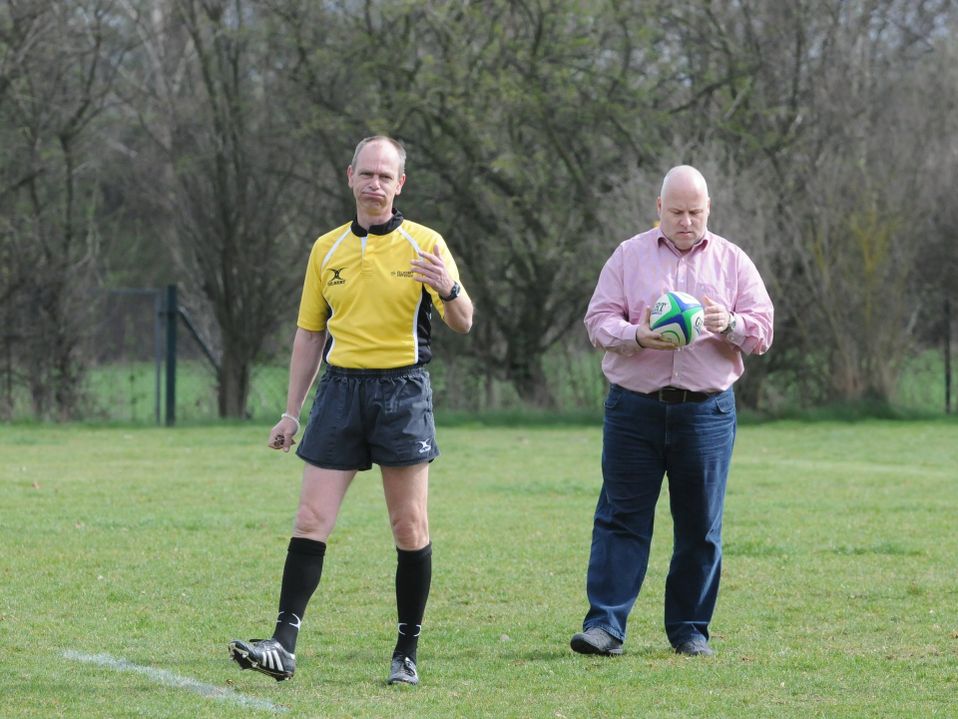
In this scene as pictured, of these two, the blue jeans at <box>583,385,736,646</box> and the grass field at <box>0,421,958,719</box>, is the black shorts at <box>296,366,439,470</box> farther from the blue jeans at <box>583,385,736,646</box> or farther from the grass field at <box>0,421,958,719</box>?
the blue jeans at <box>583,385,736,646</box>

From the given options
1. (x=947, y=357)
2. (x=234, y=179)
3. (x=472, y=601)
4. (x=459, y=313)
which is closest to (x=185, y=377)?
(x=234, y=179)

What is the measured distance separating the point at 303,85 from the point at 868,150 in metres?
8.38

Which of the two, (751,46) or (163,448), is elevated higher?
(751,46)

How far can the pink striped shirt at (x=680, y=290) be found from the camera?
20.3 feet

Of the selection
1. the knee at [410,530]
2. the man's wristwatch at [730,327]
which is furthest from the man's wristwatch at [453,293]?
the man's wristwatch at [730,327]

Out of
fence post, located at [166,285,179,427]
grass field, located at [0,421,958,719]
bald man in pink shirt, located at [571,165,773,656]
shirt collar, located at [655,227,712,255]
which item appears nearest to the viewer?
grass field, located at [0,421,958,719]

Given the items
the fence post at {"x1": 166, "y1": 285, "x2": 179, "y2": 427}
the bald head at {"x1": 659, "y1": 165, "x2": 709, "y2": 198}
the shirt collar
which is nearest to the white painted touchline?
the shirt collar

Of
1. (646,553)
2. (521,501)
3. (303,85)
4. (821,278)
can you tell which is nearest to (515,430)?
(821,278)

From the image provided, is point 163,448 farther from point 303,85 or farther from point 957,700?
point 957,700

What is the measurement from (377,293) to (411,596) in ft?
3.89

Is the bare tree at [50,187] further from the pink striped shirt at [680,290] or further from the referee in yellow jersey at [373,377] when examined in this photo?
the referee in yellow jersey at [373,377]

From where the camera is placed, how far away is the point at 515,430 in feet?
68.2

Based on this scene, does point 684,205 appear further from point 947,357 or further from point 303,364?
point 947,357

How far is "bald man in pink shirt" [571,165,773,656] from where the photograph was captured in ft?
20.3
